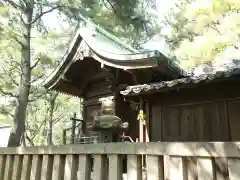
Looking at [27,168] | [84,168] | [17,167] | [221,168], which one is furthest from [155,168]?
[17,167]

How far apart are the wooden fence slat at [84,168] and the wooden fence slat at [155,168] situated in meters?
0.66

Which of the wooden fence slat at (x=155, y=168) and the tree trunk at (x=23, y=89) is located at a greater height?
the tree trunk at (x=23, y=89)

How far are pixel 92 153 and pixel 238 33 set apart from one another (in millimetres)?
11888

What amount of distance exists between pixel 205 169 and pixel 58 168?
4.92 feet

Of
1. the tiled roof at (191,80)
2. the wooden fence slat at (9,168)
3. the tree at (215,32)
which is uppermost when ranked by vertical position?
the tree at (215,32)

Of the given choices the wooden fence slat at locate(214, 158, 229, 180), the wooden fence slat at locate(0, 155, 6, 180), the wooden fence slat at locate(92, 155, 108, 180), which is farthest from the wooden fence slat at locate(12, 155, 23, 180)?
the wooden fence slat at locate(214, 158, 229, 180)

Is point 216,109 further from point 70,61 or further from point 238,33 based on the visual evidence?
point 238,33

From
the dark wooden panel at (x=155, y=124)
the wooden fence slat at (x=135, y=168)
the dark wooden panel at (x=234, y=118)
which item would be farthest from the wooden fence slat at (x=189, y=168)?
the dark wooden panel at (x=155, y=124)

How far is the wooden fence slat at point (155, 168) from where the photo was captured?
187cm

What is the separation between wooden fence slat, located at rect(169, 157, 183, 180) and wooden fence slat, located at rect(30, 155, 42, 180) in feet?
5.12

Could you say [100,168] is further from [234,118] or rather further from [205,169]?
[234,118]

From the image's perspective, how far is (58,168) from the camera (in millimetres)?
2523

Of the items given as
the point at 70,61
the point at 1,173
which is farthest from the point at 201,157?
the point at 70,61

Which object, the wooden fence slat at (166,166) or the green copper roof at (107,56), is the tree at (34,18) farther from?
the wooden fence slat at (166,166)
